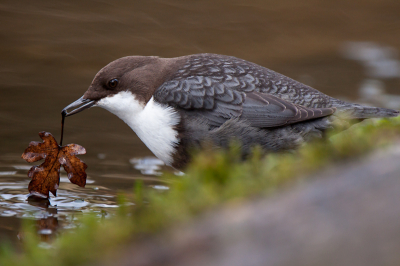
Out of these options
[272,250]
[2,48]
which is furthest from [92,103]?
[2,48]

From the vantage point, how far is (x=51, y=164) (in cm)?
374

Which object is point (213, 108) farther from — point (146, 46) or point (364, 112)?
point (146, 46)

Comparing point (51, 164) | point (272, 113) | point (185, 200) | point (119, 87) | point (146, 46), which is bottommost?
point (51, 164)

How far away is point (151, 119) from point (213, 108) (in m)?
0.50

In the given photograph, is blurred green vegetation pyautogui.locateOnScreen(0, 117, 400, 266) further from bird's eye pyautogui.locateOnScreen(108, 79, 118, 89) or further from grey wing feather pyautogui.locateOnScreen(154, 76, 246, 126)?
bird's eye pyautogui.locateOnScreen(108, 79, 118, 89)

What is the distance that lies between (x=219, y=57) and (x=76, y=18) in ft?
17.2

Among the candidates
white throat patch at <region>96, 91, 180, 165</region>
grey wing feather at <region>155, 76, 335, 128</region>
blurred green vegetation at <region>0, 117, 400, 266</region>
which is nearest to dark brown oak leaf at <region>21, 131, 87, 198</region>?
white throat patch at <region>96, 91, 180, 165</region>

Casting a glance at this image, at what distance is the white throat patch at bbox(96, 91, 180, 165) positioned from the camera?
3762 mm

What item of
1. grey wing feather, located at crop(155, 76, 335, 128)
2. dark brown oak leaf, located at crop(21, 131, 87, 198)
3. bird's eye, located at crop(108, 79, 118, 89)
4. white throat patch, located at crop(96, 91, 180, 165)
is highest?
bird's eye, located at crop(108, 79, 118, 89)

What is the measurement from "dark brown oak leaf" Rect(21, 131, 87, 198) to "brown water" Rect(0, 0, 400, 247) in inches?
43.8

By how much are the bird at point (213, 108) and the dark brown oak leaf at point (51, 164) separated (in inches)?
18.6

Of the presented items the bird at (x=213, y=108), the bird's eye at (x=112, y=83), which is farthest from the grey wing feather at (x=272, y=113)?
the bird's eye at (x=112, y=83)

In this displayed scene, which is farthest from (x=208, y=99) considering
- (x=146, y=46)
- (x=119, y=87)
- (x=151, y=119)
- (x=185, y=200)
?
(x=146, y=46)

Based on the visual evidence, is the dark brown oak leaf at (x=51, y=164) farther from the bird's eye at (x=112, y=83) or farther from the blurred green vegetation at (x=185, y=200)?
the blurred green vegetation at (x=185, y=200)
